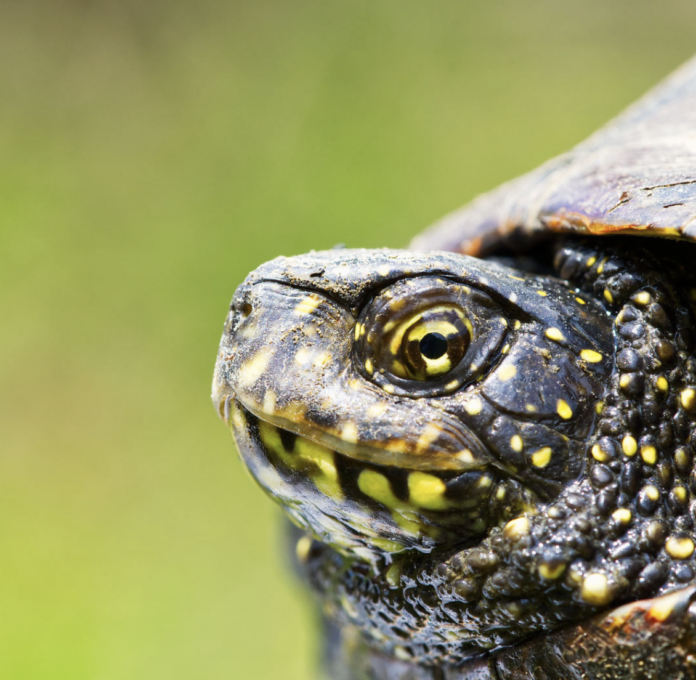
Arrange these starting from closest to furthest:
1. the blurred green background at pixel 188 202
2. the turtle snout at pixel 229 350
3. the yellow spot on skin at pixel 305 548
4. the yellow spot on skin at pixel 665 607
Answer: the yellow spot on skin at pixel 665 607, the turtle snout at pixel 229 350, the yellow spot on skin at pixel 305 548, the blurred green background at pixel 188 202

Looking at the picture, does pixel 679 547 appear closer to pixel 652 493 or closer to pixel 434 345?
pixel 652 493

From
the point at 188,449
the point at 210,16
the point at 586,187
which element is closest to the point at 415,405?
the point at 586,187

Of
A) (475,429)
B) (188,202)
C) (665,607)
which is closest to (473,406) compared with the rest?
(475,429)

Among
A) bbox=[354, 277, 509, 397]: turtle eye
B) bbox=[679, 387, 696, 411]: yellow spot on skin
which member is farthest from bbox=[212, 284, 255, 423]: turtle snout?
bbox=[679, 387, 696, 411]: yellow spot on skin

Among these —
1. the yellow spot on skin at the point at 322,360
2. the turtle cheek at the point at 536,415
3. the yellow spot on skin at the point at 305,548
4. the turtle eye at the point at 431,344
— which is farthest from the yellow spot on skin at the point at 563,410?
the yellow spot on skin at the point at 305,548

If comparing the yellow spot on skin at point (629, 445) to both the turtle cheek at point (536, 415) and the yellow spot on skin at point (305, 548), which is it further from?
the yellow spot on skin at point (305, 548)
